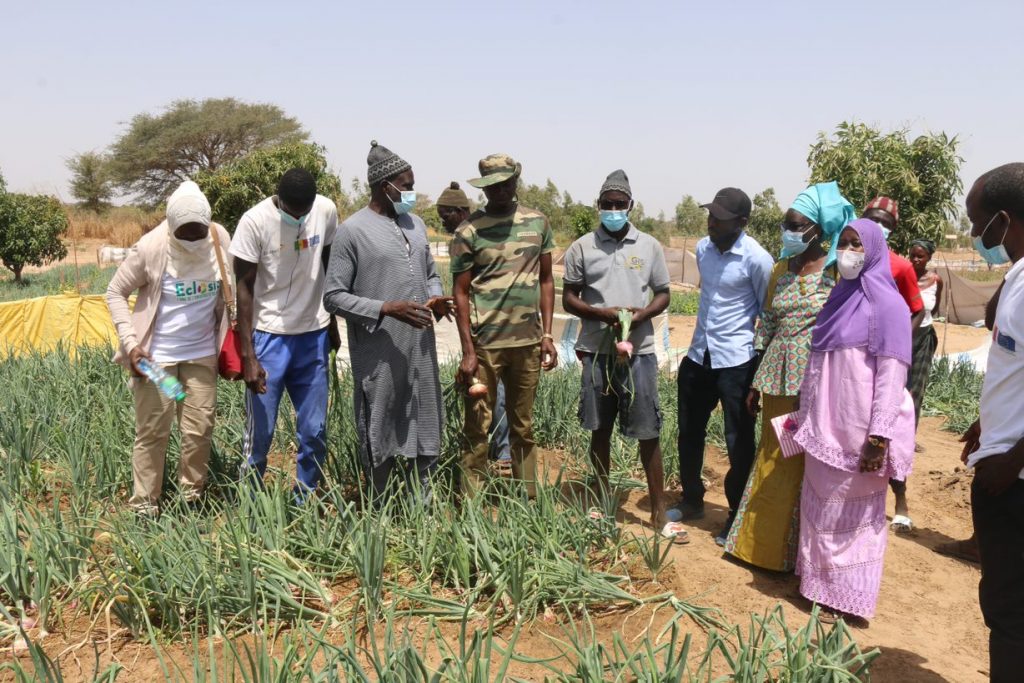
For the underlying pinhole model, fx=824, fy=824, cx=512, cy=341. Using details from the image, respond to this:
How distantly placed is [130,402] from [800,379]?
11.8 feet

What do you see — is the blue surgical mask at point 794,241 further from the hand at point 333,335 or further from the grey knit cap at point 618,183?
the hand at point 333,335

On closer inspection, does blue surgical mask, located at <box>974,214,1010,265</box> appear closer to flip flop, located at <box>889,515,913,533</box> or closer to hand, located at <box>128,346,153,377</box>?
flip flop, located at <box>889,515,913,533</box>

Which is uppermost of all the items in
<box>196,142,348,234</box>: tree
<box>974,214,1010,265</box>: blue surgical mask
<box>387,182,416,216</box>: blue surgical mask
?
<box>196,142,348,234</box>: tree

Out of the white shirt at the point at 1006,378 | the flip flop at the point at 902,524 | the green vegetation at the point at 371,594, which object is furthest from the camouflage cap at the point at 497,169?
the flip flop at the point at 902,524

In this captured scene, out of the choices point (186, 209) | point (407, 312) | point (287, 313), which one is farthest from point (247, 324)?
point (407, 312)

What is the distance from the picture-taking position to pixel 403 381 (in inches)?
143

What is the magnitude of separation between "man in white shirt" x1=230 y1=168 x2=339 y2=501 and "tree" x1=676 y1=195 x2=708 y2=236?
41907 millimetres

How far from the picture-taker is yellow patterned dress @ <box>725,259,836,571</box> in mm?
3570

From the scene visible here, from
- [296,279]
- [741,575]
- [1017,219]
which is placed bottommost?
[741,575]

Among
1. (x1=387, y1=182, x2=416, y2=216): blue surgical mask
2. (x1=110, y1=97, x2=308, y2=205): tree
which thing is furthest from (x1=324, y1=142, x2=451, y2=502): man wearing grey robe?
(x1=110, y1=97, x2=308, y2=205): tree

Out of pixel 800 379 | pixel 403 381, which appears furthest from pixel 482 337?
pixel 800 379

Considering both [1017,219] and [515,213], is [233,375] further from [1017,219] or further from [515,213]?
[1017,219]

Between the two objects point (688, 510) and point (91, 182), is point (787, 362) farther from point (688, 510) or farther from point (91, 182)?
point (91, 182)

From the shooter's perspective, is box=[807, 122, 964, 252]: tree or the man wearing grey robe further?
box=[807, 122, 964, 252]: tree
